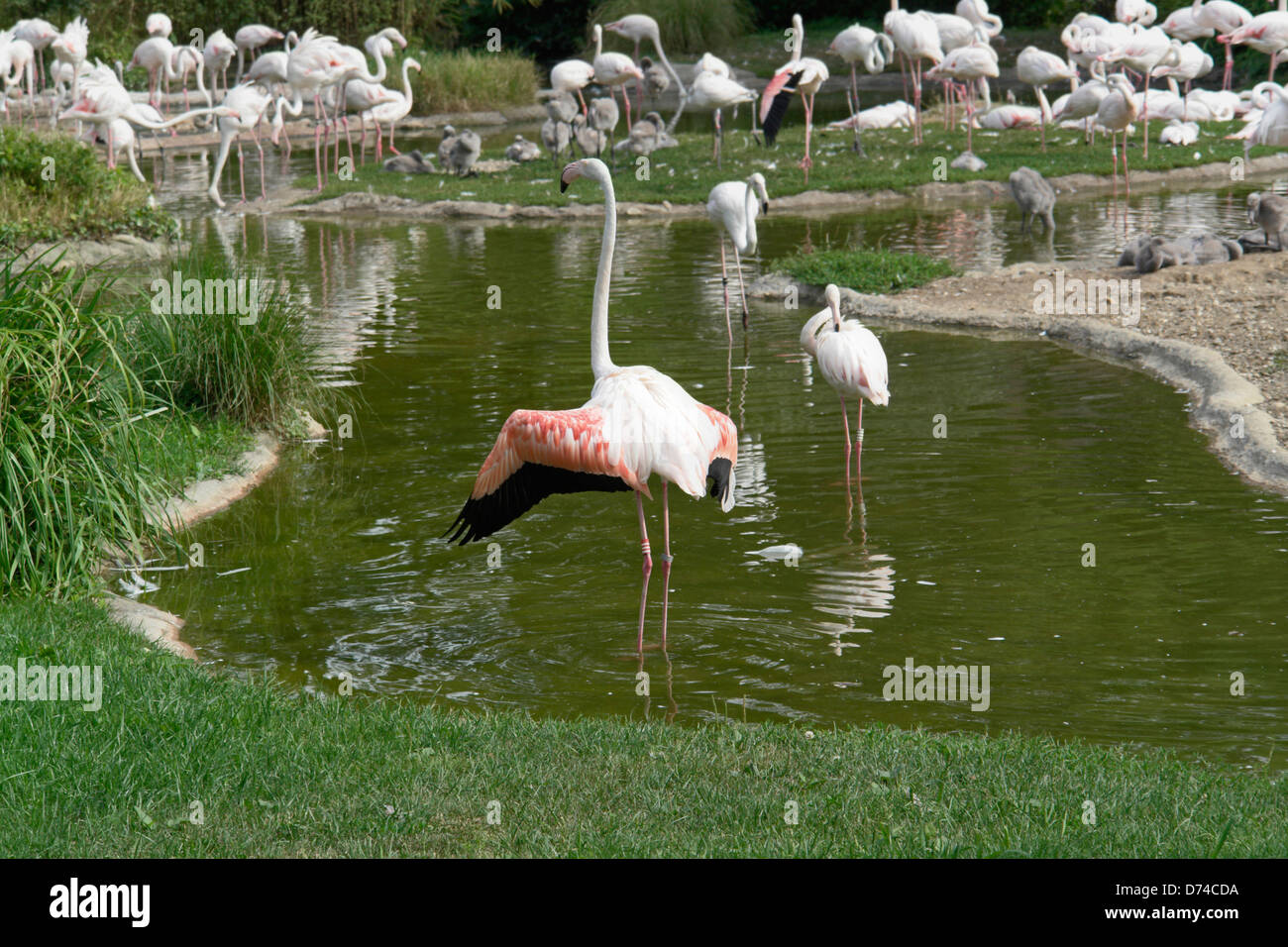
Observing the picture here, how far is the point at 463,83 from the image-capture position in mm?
30375

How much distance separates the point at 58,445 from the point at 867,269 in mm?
8600

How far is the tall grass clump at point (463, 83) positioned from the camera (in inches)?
1193

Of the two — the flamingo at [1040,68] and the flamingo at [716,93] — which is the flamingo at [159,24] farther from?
the flamingo at [1040,68]

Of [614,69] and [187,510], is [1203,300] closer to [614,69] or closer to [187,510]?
[187,510]

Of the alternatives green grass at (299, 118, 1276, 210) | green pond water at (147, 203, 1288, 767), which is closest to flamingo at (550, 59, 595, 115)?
green grass at (299, 118, 1276, 210)

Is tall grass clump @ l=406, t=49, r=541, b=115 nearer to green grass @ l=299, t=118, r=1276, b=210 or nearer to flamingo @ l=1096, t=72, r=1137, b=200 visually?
green grass @ l=299, t=118, r=1276, b=210

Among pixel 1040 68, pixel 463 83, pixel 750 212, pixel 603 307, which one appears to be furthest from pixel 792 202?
pixel 463 83

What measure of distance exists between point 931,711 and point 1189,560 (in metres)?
1.98

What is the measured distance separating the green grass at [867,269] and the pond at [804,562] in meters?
1.70

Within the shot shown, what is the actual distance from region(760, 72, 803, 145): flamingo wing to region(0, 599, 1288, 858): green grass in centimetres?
1457

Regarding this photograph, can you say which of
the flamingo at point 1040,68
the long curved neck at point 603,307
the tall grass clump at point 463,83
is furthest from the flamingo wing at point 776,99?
the tall grass clump at point 463,83

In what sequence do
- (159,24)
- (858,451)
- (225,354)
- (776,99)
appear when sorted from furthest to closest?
(159,24), (776,99), (225,354), (858,451)

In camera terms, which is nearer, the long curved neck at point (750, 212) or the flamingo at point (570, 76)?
the long curved neck at point (750, 212)

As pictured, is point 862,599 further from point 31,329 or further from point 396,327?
point 396,327
